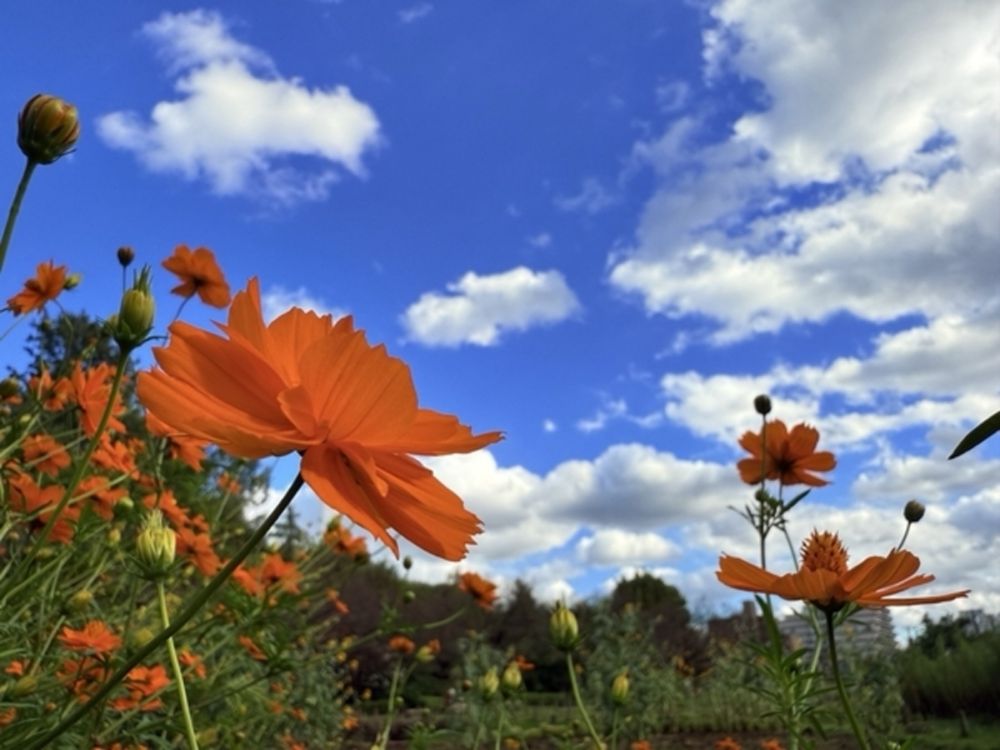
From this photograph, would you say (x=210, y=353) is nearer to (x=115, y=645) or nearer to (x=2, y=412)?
(x=115, y=645)

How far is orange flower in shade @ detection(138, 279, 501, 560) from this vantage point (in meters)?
0.58

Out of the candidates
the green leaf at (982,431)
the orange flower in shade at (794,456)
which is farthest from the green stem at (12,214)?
the orange flower in shade at (794,456)

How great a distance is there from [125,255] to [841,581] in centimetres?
160

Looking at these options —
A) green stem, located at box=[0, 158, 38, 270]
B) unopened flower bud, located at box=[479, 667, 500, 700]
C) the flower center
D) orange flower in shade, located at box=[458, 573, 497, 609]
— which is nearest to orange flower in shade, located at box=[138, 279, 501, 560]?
green stem, located at box=[0, 158, 38, 270]

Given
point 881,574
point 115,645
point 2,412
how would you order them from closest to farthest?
point 881,574 → point 115,645 → point 2,412

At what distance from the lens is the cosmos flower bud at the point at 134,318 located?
2.96 ft

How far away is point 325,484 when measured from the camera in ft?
1.82

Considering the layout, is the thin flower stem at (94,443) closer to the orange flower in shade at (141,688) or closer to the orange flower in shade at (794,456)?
the orange flower in shade at (141,688)

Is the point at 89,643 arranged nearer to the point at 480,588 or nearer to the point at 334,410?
the point at 334,410

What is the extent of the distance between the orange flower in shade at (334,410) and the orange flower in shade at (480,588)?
2307 millimetres

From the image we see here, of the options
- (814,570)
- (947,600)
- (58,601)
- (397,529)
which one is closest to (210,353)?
(397,529)

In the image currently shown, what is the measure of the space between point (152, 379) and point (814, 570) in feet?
2.03

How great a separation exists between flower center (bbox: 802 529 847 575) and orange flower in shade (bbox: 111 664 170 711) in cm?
99

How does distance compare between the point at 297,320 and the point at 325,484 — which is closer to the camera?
the point at 325,484
